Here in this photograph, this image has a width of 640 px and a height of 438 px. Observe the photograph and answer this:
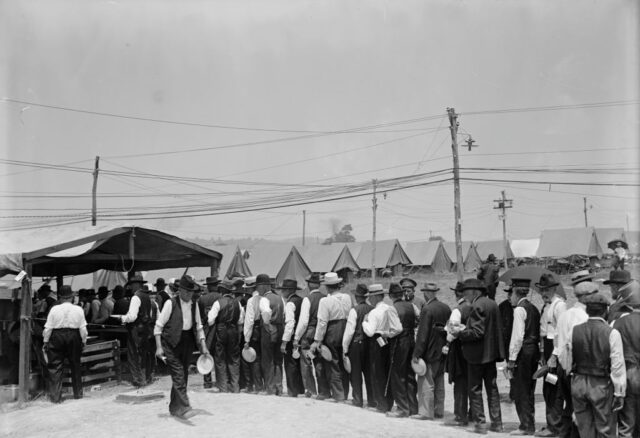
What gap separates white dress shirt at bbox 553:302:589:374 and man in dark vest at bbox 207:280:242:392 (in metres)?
5.51

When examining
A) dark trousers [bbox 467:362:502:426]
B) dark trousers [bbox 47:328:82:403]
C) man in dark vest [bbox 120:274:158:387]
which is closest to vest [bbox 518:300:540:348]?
dark trousers [bbox 467:362:502:426]

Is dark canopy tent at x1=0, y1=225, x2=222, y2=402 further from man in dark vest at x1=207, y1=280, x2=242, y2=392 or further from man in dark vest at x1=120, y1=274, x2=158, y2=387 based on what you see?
man in dark vest at x1=207, y1=280, x2=242, y2=392

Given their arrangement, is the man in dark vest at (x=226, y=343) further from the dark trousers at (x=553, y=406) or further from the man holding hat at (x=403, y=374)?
the dark trousers at (x=553, y=406)

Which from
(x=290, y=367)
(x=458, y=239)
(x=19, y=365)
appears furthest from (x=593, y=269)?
(x=19, y=365)

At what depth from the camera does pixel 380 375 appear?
30.0ft

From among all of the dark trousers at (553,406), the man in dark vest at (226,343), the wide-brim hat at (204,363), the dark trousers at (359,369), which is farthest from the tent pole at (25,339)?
the dark trousers at (553,406)

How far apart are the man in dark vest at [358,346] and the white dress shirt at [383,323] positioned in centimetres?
28

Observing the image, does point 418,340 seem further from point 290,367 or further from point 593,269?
point 593,269

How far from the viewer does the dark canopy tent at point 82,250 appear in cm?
1021

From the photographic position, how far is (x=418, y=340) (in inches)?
342

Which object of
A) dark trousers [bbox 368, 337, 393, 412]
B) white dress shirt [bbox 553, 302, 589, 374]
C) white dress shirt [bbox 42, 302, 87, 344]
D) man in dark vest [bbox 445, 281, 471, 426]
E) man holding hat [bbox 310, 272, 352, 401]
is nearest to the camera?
white dress shirt [bbox 553, 302, 589, 374]

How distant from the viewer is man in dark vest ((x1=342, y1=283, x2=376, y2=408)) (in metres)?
9.38

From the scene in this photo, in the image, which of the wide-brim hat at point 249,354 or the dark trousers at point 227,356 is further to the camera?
the dark trousers at point 227,356

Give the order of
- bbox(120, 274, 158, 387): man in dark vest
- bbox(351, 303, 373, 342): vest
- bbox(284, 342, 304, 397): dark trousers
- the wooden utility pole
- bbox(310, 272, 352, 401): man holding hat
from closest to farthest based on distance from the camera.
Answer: bbox(351, 303, 373, 342): vest < bbox(310, 272, 352, 401): man holding hat < bbox(284, 342, 304, 397): dark trousers < bbox(120, 274, 158, 387): man in dark vest < the wooden utility pole
